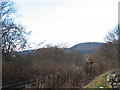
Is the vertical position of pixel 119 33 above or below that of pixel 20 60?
above

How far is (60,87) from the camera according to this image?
32.0 feet

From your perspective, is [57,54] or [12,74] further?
[57,54]

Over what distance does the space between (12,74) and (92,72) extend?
8900 mm

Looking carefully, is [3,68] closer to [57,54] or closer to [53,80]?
[53,80]

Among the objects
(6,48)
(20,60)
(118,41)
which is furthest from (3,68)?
(118,41)

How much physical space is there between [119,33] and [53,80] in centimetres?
3481

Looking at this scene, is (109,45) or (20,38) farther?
(109,45)

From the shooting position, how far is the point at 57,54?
52.5 meters

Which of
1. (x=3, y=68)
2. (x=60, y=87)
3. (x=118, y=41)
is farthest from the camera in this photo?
(x=118, y=41)

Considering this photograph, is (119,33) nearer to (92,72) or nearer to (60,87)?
(92,72)

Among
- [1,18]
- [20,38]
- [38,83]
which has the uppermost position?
[1,18]

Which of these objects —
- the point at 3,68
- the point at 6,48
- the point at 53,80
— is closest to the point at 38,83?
the point at 53,80

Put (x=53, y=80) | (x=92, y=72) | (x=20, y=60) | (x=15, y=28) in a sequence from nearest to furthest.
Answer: (x=53, y=80) → (x=92, y=72) → (x=20, y=60) → (x=15, y=28)

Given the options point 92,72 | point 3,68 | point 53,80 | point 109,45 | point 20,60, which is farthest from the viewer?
point 109,45
